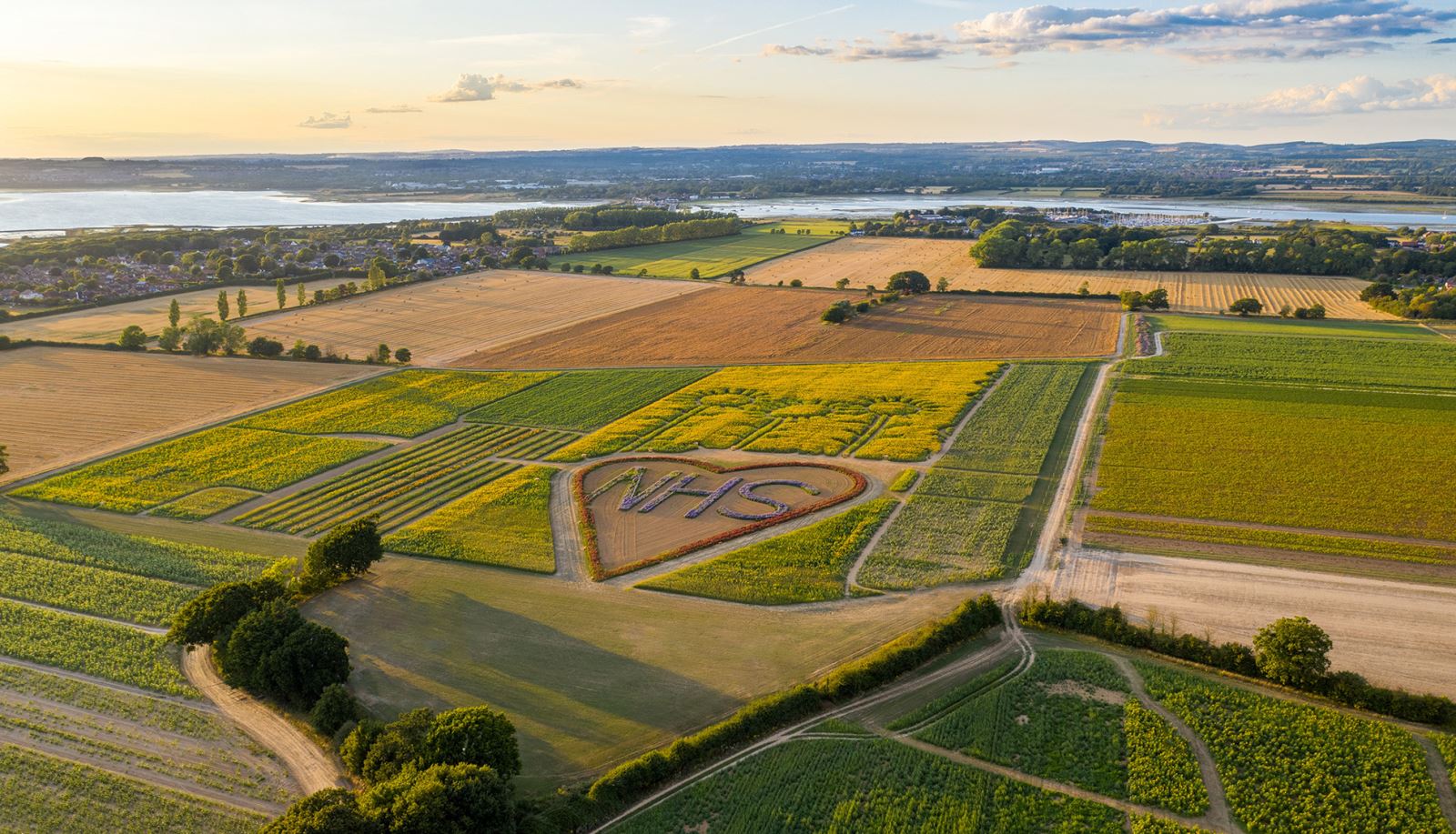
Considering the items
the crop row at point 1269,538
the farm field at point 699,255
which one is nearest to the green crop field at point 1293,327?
the crop row at point 1269,538

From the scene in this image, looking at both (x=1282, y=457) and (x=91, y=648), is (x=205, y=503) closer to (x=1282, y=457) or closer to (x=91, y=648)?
(x=91, y=648)

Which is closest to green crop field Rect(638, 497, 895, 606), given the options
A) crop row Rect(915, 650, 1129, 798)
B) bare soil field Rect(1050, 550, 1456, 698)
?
crop row Rect(915, 650, 1129, 798)

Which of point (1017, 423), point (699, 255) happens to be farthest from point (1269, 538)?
point (699, 255)

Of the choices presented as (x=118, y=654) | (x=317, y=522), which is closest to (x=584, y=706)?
(x=118, y=654)

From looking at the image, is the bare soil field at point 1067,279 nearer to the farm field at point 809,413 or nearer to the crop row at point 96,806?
the farm field at point 809,413

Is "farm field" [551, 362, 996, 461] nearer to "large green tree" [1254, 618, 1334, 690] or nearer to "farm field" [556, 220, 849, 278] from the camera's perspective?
"large green tree" [1254, 618, 1334, 690]

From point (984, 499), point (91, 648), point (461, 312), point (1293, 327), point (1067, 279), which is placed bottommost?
point (91, 648)
